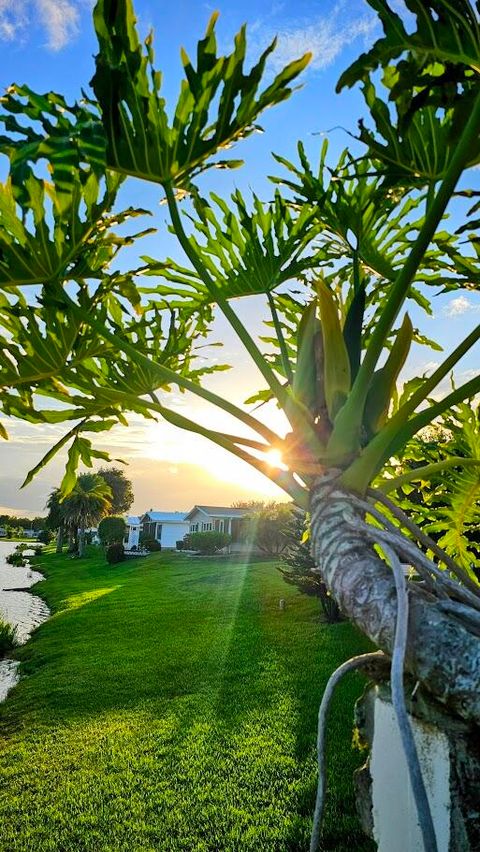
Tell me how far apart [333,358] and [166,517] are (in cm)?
A: 5284

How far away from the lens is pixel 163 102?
66.2 inches

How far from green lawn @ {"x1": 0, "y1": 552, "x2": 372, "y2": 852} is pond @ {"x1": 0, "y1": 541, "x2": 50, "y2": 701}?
0.50 m

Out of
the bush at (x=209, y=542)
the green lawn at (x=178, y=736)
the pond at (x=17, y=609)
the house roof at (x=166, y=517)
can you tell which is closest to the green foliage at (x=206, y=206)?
the green lawn at (x=178, y=736)

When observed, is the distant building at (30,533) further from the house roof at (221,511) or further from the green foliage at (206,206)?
the green foliage at (206,206)

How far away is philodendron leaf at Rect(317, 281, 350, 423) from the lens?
4.99 feet

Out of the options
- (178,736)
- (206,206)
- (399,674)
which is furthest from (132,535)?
(399,674)

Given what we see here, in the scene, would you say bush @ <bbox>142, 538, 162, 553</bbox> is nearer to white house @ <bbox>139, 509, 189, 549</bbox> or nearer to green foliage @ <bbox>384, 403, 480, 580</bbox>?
white house @ <bbox>139, 509, 189, 549</bbox>

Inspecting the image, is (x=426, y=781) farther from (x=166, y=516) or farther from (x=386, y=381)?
(x=166, y=516)

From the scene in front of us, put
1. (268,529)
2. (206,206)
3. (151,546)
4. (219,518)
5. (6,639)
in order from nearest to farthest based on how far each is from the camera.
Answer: (206,206) → (6,639) → (268,529) → (151,546) → (219,518)

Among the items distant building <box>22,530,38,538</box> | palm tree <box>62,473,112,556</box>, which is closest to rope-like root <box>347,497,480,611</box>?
palm tree <box>62,473,112,556</box>

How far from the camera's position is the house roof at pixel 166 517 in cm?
5207

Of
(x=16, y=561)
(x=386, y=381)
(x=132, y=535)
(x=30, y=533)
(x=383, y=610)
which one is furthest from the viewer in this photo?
(x=30, y=533)

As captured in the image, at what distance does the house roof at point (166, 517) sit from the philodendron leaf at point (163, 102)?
51.3 meters

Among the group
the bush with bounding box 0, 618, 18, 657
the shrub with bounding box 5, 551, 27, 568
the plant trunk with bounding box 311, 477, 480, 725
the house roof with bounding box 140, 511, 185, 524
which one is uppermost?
the plant trunk with bounding box 311, 477, 480, 725
